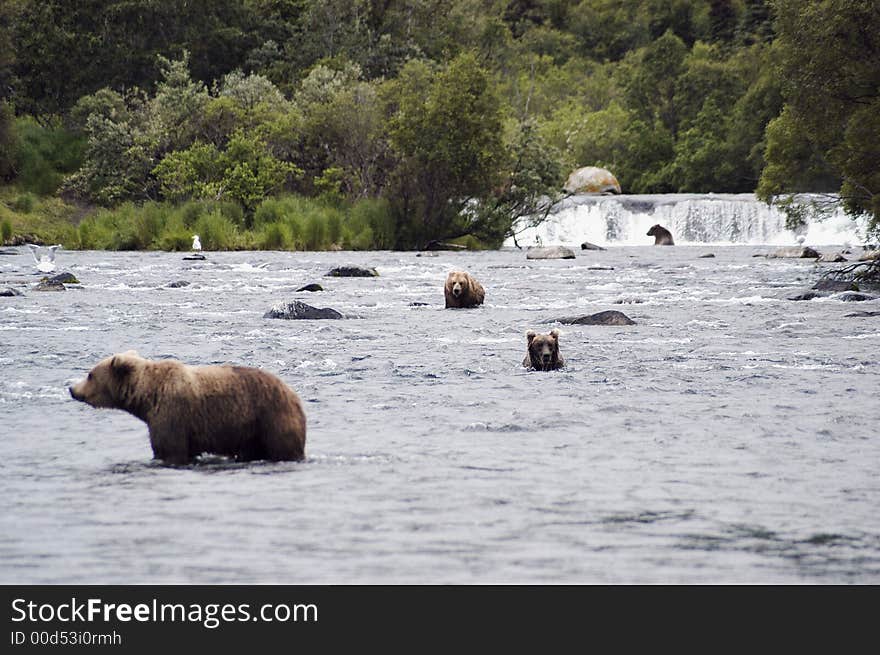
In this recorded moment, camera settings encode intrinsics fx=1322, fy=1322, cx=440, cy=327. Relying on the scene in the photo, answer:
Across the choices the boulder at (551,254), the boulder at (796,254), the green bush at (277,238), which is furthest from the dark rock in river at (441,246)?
the boulder at (796,254)

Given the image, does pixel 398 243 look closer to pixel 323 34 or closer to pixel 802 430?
pixel 323 34

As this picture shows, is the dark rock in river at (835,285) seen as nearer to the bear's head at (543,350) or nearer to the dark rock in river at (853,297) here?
the dark rock in river at (853,297)

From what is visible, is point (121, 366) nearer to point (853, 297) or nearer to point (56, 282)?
point (853, 297)

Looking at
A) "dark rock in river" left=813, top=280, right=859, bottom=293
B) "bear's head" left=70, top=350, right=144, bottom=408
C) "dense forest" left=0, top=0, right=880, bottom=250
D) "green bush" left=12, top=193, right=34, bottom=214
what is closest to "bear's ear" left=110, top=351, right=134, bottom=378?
"bear's head" left=70, top=350, right=144, bottom=408

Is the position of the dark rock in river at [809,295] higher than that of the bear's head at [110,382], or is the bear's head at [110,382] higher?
the bear's head at [110,382]

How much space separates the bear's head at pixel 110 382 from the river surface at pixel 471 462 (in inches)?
18.7

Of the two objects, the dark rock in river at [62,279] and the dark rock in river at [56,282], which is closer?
the dark rock in river at [56,282]

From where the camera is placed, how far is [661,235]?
5903 cm

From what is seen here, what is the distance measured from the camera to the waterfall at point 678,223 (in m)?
58.5

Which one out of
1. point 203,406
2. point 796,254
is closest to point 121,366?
point 203,406

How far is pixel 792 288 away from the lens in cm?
2809

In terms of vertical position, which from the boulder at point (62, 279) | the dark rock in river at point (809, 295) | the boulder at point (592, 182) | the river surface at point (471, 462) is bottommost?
the river surface at point (471, 462)

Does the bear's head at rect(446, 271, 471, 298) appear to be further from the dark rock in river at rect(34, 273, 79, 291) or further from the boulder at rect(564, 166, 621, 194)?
the boulder at rect(564, 166, 621, 194)

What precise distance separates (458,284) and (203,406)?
14.3m
